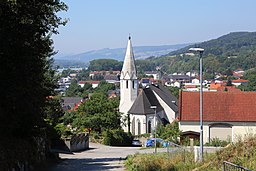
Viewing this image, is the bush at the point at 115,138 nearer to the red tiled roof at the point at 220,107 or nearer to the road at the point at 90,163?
the red tiled roof at the point at 220,107

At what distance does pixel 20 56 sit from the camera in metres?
→ 16.1

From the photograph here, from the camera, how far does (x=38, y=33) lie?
60.3 ft

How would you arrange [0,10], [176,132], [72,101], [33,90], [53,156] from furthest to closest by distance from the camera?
[72,101] → [176,132] → [53,156] → [33,90] → [0,10]

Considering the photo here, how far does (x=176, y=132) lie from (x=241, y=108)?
6.50m

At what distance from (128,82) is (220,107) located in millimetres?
35928

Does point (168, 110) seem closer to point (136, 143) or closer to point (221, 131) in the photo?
point (136, 143)

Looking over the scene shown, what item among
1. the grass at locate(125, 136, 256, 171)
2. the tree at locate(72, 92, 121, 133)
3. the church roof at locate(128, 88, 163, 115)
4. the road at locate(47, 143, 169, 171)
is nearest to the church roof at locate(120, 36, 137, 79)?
the church roof at locate(128, 88, 163, 115)

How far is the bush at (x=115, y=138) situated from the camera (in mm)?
54031

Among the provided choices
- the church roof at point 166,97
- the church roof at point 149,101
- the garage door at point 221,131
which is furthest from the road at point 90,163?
the church roof at point 166,97

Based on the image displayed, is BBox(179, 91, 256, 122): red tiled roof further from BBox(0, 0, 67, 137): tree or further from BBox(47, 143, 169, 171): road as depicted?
BBox(0, 0, 67, 137): tree

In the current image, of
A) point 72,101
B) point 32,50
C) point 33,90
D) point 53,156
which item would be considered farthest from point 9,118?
point 72,101

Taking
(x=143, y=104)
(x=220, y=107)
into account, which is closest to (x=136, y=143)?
(x=220, y=107)

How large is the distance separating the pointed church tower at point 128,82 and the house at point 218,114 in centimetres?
3366

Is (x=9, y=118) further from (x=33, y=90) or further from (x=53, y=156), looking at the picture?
(x=53, y=156)
